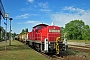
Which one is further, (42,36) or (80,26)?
(80,26)

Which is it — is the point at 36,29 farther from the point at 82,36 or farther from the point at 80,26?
the point at 80,26

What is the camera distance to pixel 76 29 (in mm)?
106000

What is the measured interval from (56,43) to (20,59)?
487cm

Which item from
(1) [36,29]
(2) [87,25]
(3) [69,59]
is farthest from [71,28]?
(3) [69,59]

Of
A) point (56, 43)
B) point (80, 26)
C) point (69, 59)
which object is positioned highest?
point (80, 26)

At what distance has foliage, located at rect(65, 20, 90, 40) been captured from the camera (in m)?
105

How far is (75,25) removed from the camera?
10900 cm

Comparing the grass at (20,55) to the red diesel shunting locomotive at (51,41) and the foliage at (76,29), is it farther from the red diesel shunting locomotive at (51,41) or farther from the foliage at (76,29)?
the foliage at (76,29)

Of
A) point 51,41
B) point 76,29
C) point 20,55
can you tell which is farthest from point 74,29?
point 20,55

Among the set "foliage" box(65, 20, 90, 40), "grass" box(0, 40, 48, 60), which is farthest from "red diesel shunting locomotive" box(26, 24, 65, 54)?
"foliage" box(65, 20, 90, 40)

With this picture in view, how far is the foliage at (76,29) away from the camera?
104812 mm

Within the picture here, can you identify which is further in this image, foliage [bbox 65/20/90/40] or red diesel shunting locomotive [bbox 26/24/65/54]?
foliage [bbox 65/20/90/40]

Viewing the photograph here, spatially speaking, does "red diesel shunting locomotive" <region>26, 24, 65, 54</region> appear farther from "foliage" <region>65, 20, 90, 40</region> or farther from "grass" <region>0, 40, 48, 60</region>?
"foliage" <region>65, 20, 90, 40</region>

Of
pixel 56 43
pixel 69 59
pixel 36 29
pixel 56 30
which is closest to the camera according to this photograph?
pixel 69 59
